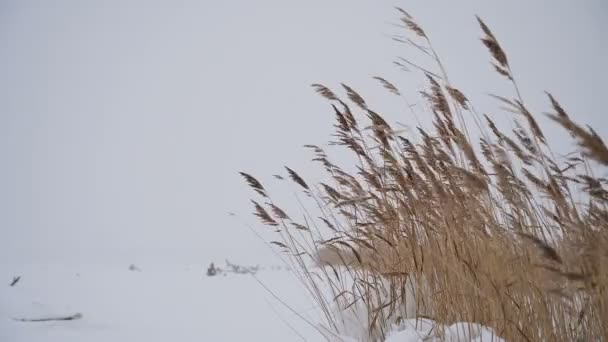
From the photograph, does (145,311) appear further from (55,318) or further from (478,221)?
(478,221)

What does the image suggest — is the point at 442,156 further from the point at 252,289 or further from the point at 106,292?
the point at 106,292

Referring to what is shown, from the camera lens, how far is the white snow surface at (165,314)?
2805 millimetres

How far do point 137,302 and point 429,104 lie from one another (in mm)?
4539

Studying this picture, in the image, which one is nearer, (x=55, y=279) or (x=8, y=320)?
(x=8, y=320)

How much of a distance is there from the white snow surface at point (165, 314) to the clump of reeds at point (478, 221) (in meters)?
0.15

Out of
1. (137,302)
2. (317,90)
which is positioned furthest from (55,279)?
(317,90)

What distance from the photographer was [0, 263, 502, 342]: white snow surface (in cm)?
280

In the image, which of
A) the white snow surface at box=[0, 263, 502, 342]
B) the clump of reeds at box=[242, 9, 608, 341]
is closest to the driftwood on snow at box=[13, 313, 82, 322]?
the white snow surface at box=[0, 263, 502, 342]

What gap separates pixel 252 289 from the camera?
601 cm

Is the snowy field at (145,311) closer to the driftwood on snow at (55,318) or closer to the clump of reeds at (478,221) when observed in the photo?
the driftwood on snow at (55,318)

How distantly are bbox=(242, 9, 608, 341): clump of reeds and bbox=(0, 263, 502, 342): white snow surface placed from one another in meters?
0.15

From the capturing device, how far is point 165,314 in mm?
4164

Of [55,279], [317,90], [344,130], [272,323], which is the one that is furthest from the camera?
[55,279]

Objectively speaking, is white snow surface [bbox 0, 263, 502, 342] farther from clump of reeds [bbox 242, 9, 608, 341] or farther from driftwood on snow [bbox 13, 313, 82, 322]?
clump of reeds [bbox 242, 9, 608, 341]
